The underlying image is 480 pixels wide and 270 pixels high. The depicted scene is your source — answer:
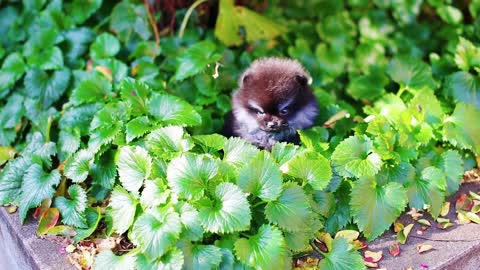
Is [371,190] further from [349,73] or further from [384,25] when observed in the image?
[384,25]

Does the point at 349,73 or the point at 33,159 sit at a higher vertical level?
the point at 33,159

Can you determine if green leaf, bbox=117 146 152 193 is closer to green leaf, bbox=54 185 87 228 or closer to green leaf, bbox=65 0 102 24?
green leaf, bbox=54 185 87 228

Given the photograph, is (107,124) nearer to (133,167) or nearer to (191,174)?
(133,167)

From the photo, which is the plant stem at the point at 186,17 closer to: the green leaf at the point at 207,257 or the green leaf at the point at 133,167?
the green leaf at the point at 133,167

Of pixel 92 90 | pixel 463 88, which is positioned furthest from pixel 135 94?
pixel 463 88

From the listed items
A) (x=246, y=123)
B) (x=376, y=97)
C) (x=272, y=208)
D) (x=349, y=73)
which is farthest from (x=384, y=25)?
(x=272, y=208)

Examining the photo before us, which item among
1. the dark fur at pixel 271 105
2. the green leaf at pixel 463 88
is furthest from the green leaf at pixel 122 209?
the green leaf at pixel 463 88

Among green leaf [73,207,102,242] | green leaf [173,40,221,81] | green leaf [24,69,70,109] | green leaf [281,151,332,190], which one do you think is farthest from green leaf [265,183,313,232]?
green leaf [24,69,70,109]
